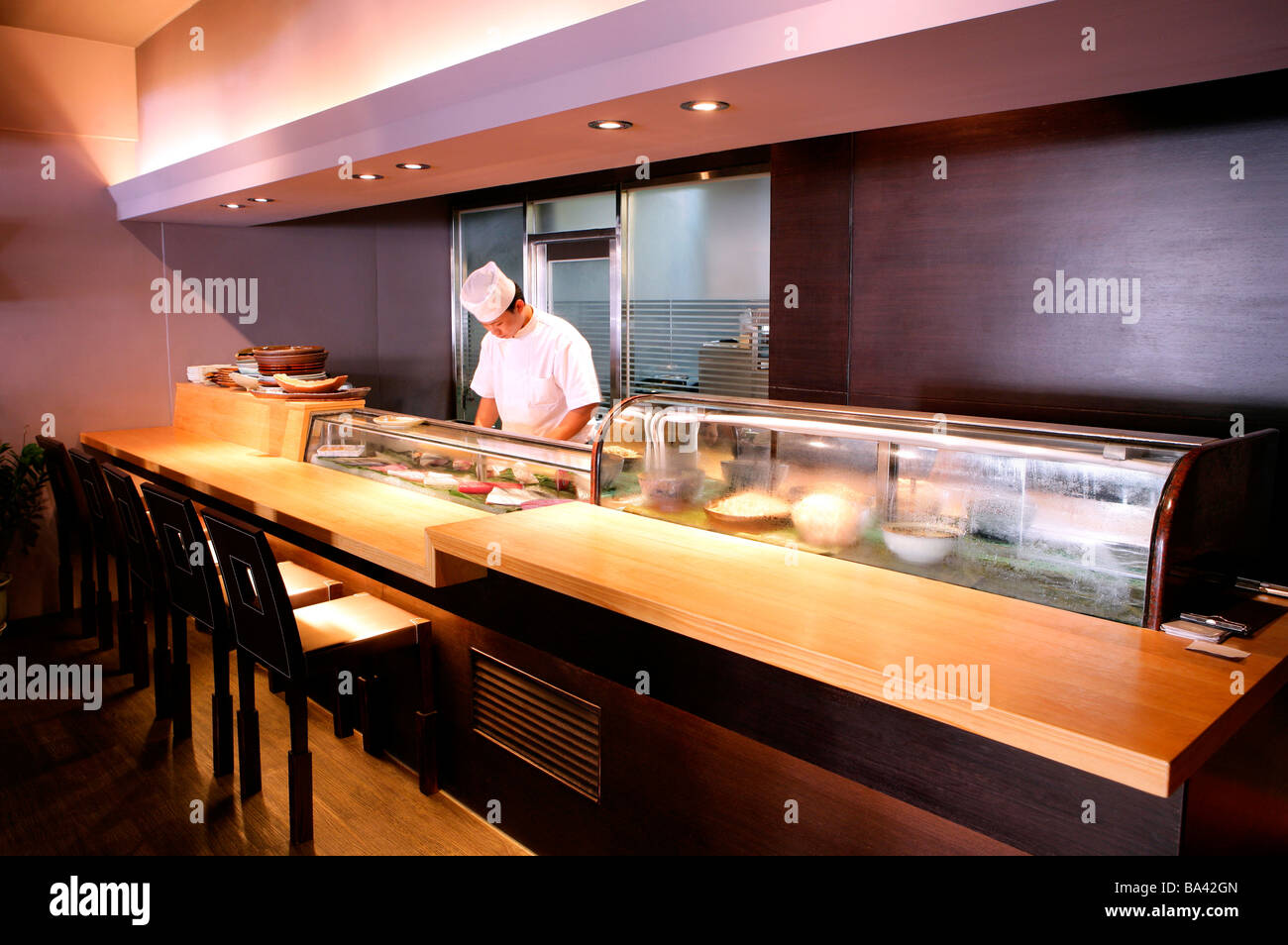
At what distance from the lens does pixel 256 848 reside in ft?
8.68

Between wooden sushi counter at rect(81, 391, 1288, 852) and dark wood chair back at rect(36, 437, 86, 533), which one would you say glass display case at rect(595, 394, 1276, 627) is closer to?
wooden sushi counter at rect(81, 391, 1288, 852)

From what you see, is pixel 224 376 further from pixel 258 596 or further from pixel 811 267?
pixel 811 267

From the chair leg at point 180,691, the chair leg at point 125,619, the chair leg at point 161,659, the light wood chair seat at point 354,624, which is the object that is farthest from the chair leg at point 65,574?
the light wood chair seat at point 354,624

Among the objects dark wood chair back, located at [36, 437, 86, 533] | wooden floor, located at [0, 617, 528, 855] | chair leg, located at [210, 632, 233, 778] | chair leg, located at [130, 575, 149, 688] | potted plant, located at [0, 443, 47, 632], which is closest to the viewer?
wooden floor, located at [0, 617, 528, 855]

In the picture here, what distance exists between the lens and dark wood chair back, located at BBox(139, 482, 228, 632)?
2811mm

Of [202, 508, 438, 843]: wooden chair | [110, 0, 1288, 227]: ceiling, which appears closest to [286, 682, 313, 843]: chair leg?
[202, 508, 438, 843]: wooden chair

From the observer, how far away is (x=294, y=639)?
2.47 m

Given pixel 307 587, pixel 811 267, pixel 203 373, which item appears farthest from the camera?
pixel 203 373

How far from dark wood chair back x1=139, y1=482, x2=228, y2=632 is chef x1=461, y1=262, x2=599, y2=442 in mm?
1679


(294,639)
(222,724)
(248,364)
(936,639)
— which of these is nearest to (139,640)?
(222,724)

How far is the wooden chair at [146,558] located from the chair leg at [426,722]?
110 cm

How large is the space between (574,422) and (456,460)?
1.08 meters
